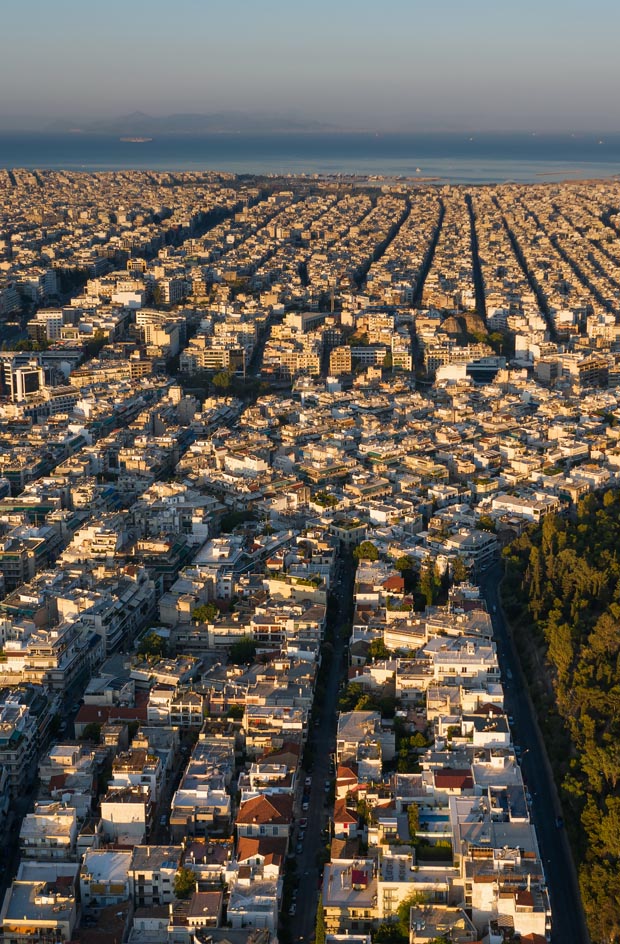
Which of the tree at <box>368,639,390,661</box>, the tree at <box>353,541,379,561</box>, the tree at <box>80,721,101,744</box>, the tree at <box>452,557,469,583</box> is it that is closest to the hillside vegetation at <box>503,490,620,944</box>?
the tree at <box>452,557,469,583</box>

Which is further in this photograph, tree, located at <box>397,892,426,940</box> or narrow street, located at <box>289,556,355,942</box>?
narrow street, located at <box>289,556,355,942</box>

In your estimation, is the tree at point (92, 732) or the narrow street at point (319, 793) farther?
the tree at point (92, 732)

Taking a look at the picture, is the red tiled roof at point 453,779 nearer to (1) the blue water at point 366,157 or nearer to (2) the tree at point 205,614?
(2) the tree at point 205,614

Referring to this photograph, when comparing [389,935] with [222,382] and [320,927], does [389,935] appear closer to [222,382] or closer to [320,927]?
[320,927]

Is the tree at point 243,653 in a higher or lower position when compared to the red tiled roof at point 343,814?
lower

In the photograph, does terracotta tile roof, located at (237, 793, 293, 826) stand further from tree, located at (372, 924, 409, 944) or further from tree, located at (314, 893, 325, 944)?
tree, located at (372, 924, 409, 944)

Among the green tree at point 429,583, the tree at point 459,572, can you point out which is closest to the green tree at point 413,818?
the green tree at point 429,583

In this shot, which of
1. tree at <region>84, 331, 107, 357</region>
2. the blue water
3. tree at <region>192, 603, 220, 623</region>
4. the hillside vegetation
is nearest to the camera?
the hillside vegetation

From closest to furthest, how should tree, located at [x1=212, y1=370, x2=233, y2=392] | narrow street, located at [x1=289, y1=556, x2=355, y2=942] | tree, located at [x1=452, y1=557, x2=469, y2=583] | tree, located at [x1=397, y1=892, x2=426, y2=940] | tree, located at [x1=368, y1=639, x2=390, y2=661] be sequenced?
tree, located at [x1=397, y1=892, x2=426, y2=940] < narrow street, located at [x1=289, y1=556, x2=355, y2=942] < tree, located at [x1=368, y1=639, x2=390, y2=661] < tree, located at [x1=452, y1=557, x2=469, y2=583] < tree, located at [x1=212, y1=370, x2=233, y2=392]
